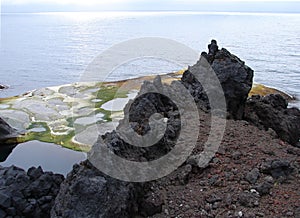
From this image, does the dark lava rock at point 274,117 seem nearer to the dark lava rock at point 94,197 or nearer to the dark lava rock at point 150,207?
the dark lava rock at point 150,207

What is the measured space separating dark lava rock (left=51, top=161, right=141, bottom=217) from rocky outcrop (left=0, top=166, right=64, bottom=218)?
17.3ft

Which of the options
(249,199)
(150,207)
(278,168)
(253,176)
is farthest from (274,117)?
(150,207)

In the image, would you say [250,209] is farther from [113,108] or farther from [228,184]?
[113,108]

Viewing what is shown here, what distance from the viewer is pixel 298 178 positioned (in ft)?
50.9

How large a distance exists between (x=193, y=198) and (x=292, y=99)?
55914 millimetres

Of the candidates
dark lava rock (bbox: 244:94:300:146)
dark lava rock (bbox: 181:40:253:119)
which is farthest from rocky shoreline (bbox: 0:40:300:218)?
dark lava rock (bbox: 244:94:300:146)

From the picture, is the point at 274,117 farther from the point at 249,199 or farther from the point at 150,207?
the point at 150,207

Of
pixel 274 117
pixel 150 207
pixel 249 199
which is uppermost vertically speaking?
pixel 249 199

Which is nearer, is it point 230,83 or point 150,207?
point 150,207

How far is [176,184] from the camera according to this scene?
15.5m

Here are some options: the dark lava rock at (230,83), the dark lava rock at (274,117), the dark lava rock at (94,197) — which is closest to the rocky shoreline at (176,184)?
the dark lava rock at (94,197)

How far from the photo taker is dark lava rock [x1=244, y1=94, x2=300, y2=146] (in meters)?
24.5

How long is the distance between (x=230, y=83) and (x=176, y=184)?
10.9 metres

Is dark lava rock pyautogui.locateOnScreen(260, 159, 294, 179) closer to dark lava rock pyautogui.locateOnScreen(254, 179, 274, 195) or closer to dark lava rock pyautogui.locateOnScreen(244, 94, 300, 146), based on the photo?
dark lava rock pyautogui.locateOnScreen(254, 179, 274, 195)
